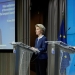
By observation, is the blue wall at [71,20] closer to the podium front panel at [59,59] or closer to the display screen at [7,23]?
the display screen at [7,23]

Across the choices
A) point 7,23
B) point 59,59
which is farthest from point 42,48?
point 7,23

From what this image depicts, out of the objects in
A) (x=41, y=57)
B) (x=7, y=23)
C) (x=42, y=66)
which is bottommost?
(x=42, y=66)

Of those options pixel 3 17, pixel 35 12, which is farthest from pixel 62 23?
pixel 35 12

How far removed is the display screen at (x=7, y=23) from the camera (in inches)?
188

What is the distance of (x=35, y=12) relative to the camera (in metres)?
6.15

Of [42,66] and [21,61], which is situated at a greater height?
[21,61]

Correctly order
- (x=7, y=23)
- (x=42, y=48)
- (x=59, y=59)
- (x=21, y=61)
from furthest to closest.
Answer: (x=7, y=23), (x=42, y=48), (x=21, y=61), (x=59, y=59)

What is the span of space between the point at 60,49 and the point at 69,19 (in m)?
2.12

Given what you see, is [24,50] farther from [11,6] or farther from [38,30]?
[11,6]

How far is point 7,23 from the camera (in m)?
4.82

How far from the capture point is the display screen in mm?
4773

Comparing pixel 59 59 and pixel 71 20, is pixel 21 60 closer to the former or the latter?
pixel 59 59

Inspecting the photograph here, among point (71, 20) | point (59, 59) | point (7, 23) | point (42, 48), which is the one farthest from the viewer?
point (7, 23)

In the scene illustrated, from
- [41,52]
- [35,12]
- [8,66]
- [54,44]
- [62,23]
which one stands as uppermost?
[35,12]
